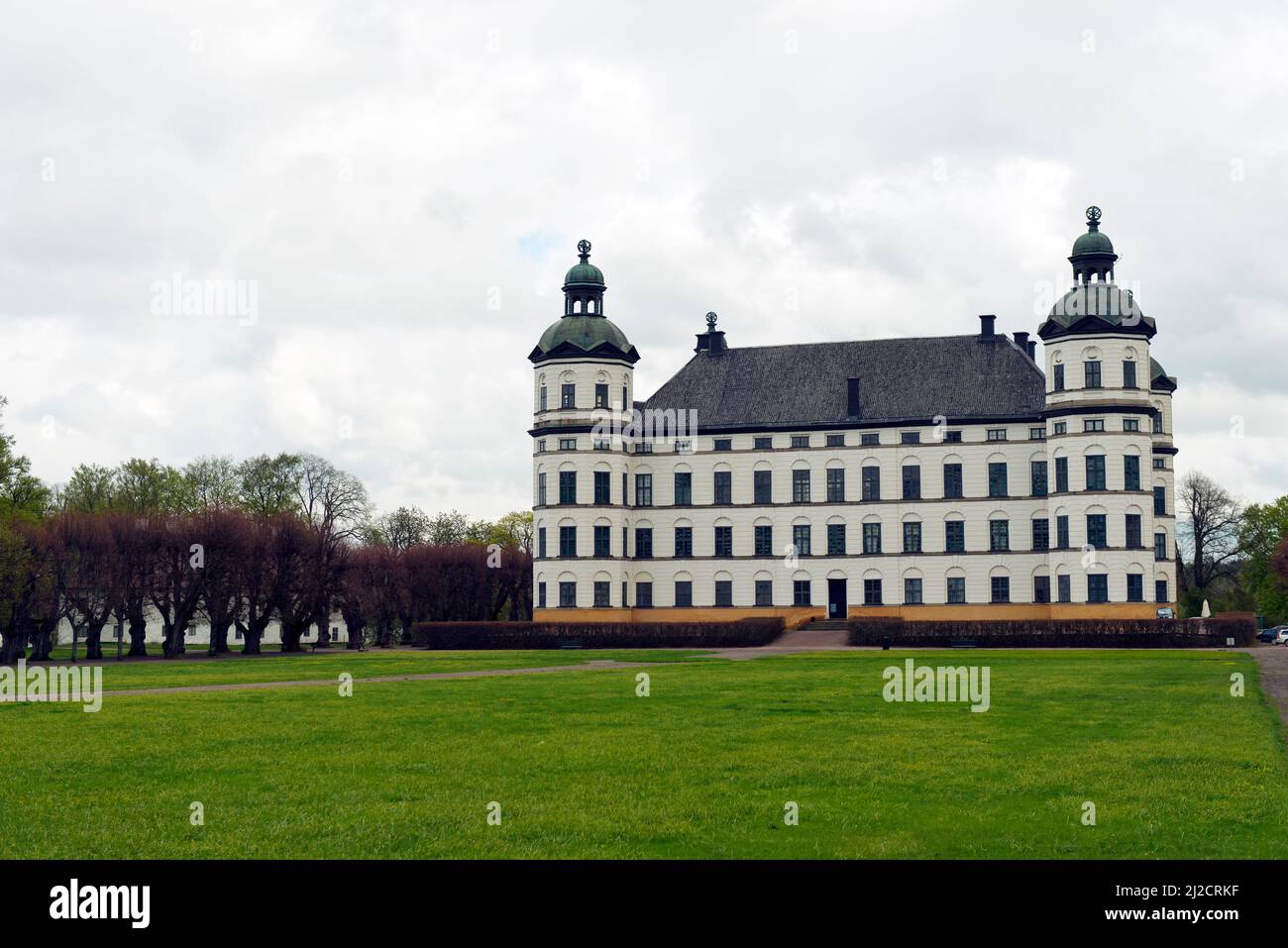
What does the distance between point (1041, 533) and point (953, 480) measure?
6353 millimetres

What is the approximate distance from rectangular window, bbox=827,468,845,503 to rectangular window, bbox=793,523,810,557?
243 cm

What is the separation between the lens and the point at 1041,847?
14.1 metres

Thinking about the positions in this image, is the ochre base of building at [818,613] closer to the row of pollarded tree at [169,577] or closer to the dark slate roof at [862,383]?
the dark slate roof at [862,383]

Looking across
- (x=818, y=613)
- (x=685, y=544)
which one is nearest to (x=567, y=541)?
(x=685, y=544)

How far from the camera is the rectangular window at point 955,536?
89.0 meters

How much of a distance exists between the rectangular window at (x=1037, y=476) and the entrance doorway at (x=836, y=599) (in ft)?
44.5

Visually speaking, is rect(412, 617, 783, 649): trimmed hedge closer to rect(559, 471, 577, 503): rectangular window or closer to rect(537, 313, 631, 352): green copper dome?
rect(559, 471, 577, 503): rectangular window

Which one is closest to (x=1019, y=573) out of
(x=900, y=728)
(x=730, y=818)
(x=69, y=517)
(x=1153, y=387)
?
(x=1153, y=387)

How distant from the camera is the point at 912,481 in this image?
3553 inches

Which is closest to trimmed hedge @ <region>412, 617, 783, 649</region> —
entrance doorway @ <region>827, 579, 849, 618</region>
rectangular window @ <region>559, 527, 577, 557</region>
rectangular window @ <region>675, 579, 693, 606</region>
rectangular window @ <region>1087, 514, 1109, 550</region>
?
entrance doorway @ <region>827, 579, 849, 618</region>
